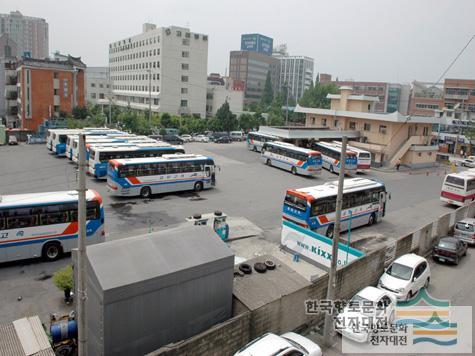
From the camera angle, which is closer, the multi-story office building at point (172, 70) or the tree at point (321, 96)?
the multi-story office building at point (172, 70)

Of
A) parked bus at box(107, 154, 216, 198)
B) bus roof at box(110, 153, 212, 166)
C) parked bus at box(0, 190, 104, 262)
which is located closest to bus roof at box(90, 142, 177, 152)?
bus roof at box(110, 153, 212, 166)

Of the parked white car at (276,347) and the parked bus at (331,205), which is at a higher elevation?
the parked bus at (331,205)

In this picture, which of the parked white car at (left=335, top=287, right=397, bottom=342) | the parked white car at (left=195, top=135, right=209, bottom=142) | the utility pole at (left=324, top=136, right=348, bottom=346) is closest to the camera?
the utility pole at (left=324, top=136, right=348, bottom=346)

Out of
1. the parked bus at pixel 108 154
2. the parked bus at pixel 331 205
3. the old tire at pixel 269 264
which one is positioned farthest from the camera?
the parked bus at pixel 108 154

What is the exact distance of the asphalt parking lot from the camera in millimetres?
13664

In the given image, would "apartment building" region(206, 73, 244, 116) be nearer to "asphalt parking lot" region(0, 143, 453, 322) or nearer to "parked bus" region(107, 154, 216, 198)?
"asphalt parking lot" region(0, 143, 453, 322)

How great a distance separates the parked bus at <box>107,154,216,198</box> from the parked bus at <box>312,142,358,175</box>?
15447 millimetres

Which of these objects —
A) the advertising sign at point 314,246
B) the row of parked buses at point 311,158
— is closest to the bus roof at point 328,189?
the advertising sign at point 314,246

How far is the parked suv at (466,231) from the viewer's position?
20.9 meters

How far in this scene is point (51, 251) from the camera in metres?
15.7

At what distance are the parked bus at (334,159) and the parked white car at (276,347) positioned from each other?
29.1 meters

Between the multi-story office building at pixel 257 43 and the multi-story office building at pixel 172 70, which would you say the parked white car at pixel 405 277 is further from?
the multi-story office building at pixel 257 43

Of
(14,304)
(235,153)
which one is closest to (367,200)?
(14,304)

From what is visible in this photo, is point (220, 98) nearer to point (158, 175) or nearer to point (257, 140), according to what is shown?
point (257, 140)
